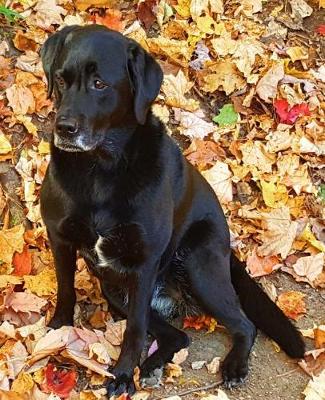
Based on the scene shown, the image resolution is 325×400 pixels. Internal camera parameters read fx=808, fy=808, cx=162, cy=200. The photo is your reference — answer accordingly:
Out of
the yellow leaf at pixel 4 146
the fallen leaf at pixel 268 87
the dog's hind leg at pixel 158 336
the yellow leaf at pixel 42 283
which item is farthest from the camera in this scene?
the fallen leaf at pixel 268 87

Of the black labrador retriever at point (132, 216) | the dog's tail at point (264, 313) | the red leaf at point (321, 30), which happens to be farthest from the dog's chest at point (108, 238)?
the red leaf at point (321, 30)

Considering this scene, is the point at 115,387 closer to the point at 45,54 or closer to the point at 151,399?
the point at 151,399

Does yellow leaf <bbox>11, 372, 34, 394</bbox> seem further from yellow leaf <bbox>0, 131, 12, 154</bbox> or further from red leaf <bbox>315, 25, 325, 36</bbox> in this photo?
red leaf <bbox>315, 25, 325, 36</bbox>

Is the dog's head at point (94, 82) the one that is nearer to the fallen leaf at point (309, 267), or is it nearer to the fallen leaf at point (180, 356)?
the fallen leaf at point (180, 356)

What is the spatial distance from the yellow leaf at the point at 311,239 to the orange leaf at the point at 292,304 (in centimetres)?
34

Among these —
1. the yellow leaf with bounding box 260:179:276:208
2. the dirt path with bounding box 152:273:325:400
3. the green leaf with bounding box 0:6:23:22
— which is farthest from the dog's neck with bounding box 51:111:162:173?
the green leaf with bounding box 0:6:23:22

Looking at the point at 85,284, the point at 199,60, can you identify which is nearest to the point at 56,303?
the point at 85,284

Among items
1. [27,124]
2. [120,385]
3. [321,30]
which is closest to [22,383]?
[120,385]

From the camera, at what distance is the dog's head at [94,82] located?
3.06m

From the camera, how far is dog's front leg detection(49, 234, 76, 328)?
3508 mm

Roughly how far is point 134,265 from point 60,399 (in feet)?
2.06

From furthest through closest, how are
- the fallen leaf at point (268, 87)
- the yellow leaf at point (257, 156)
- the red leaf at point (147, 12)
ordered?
the red leaf at point (147, 12)
the fallen leaf at point (268, 87)
the yellow leaf at point (257, 156)

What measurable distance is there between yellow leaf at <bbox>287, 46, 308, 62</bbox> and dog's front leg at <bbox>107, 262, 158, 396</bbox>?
7.65 ft

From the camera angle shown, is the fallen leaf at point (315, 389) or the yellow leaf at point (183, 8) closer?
the fallen leaf at point (315, 389)
